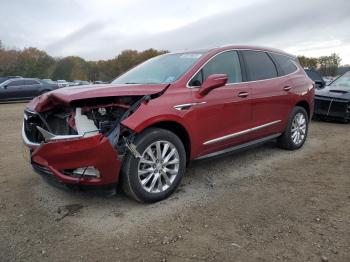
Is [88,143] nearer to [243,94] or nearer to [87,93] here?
[87,93]

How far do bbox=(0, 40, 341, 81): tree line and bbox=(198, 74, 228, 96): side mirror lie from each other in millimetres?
69381

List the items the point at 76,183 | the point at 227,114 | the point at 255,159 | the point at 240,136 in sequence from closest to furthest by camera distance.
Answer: the point at 76,183
the point at 227,114
the point at 240,136
the point at 255,159

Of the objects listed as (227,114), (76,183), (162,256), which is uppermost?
(227,114)

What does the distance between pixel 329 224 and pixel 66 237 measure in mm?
2456

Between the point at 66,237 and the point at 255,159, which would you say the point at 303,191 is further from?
the point at 66,237

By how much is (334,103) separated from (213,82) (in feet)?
20.4

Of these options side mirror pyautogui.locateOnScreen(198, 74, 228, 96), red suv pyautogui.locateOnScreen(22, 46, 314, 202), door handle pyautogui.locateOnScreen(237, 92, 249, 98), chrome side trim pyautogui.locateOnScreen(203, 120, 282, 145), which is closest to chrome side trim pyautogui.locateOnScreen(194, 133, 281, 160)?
red suv pyautogui.locateOnScreen(22, 46, 314, 202)

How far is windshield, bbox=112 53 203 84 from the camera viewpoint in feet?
14.3

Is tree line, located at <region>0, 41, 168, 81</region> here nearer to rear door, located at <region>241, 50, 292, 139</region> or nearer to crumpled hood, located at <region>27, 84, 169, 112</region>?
rear door, located at <region>241, 50, 292, 139</region>

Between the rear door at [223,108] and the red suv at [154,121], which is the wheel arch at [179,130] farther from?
the rear door at [223,108]

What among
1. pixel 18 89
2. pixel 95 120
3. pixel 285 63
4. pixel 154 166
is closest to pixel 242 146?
pixel 154 166

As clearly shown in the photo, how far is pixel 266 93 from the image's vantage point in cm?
522

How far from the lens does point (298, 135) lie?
20.5ft

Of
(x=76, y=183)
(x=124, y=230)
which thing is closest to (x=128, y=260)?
(x=124, y=230)
